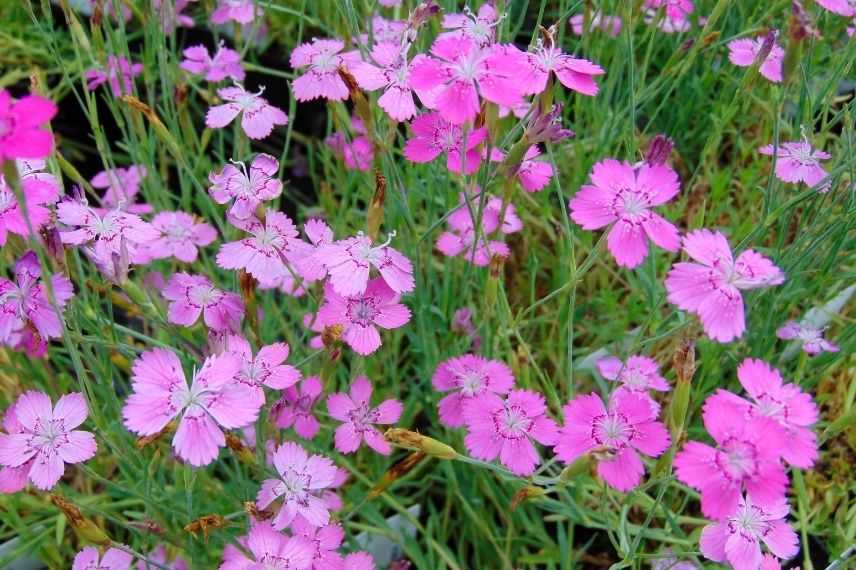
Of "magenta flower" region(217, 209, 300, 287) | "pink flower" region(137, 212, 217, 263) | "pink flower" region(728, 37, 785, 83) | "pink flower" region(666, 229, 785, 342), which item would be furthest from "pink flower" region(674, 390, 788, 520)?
"pink flower" region(137, 212, 217, 263)

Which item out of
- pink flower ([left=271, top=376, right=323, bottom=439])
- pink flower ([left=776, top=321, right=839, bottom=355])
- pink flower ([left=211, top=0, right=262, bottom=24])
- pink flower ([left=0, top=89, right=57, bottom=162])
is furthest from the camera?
pink flower ([left=211, top=0, right=262, bottom=24])

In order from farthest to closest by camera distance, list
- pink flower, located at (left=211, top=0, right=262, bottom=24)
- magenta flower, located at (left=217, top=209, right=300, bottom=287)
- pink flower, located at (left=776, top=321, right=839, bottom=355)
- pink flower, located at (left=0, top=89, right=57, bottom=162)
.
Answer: pink flower, located at (left=211, top=0, right=262, bottom=24)
pink flower, located at (left=776, top=321, right=839, bottom=355)
magenta flower, located at (left=217, top=209, right=300, bottom=287)
pink flower, located at (left=0, top=89, right=57, bottom=162)

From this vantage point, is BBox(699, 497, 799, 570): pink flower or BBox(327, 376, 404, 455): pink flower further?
BBox(327, 376, 404, 455): pink flower

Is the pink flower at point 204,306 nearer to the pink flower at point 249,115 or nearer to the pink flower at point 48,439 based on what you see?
the pink flower at point 48,439

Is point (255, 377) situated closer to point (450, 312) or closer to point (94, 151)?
point (450, 312)

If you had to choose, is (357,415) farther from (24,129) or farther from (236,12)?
(236,12)

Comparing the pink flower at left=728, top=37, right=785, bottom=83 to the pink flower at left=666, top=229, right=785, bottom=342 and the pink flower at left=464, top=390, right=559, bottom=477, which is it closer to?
the pink flower at left=666, top=229, right=785, bottom=342
